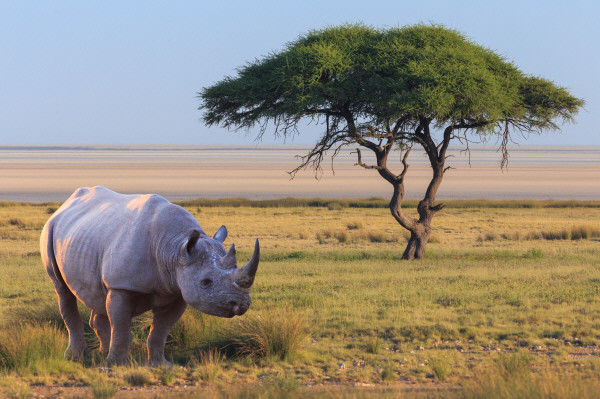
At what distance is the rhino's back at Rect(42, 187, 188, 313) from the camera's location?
28.4 ft

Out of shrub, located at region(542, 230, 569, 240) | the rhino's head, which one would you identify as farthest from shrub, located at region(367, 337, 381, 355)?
shrub, located at region(542, 230, 569, 240)

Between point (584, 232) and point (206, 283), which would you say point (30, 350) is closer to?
point (206, 283)

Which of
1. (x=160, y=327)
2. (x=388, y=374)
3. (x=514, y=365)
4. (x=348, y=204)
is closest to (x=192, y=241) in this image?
(x=160, y=327)

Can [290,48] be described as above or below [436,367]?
above

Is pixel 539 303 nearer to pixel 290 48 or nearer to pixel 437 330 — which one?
pixel 437 330

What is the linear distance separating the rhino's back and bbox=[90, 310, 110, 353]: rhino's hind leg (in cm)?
62

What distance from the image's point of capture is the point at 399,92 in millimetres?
22141

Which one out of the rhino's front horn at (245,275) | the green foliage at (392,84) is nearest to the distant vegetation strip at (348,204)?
the green foliage at (392,84)

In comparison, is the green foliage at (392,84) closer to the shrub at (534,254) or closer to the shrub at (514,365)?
the shrub at (534,254)

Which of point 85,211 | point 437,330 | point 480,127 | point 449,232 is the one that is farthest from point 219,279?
point 449,232

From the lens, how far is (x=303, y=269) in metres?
20.4

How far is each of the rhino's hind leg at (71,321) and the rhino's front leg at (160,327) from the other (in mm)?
1206

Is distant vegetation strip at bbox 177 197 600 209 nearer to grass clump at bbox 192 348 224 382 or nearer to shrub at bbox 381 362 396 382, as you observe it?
grass clump at bbox 192 348 224 382

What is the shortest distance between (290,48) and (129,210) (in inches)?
650
